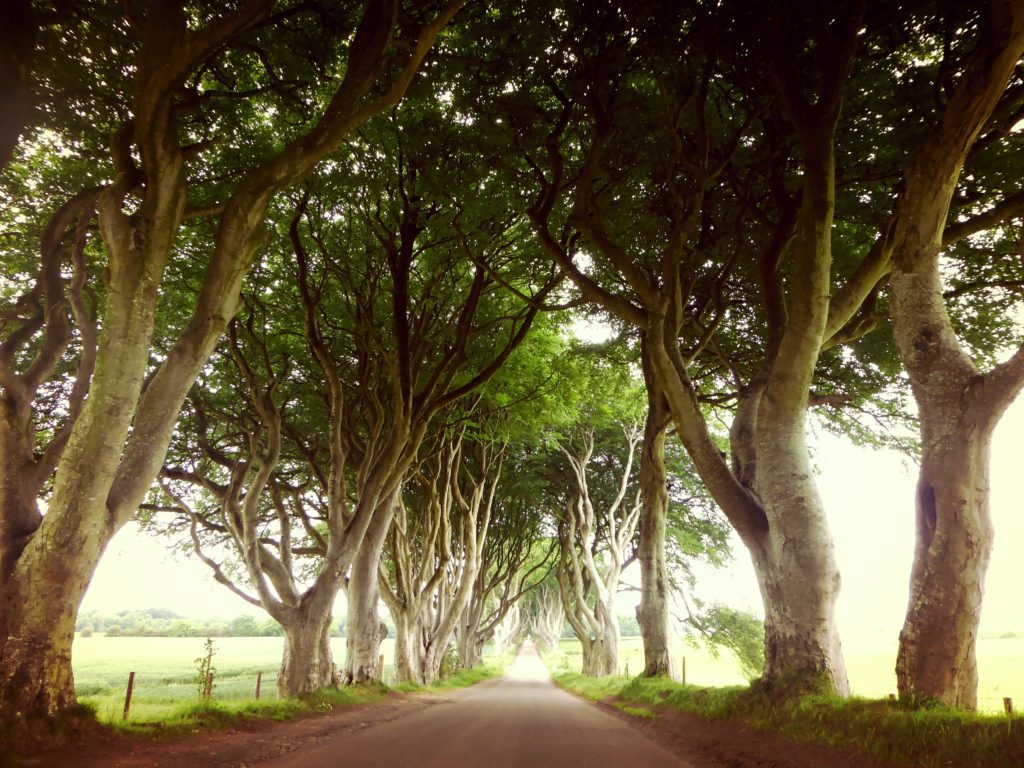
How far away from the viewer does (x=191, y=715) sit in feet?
22.7

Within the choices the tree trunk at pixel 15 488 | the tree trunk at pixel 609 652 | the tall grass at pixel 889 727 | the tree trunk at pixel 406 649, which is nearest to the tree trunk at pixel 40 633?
the tree trunk at pixel 15 488

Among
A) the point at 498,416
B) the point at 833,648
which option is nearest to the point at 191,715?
the point at 833,648

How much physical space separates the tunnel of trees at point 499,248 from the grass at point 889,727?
581 millimetres

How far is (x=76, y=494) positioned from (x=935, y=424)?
8829 mm

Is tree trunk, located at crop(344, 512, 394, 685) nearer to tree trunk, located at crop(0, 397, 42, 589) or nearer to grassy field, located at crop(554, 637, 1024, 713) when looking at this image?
tree trunk, located at crop(0, 397, 42, 589)

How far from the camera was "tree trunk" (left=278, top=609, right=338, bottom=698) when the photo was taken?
10344 mm

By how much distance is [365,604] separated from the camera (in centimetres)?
1303

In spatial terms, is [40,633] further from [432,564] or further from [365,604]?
[432,564]

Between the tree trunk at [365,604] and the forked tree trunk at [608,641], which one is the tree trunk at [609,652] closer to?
the forked tree trunk at [608,641]

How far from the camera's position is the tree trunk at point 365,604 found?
12.8 m

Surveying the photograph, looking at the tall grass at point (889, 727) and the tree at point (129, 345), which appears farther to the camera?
the tree at point (129, 345)

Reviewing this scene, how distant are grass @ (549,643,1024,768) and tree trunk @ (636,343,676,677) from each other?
4390mm

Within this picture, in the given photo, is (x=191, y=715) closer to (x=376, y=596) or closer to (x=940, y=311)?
(x=376, y=596)

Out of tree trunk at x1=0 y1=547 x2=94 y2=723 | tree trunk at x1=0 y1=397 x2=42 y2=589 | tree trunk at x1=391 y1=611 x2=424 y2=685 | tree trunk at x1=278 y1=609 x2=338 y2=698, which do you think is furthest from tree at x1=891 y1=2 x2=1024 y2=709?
tree trunk at x1=391 y1=611 x2=424 y2=685
